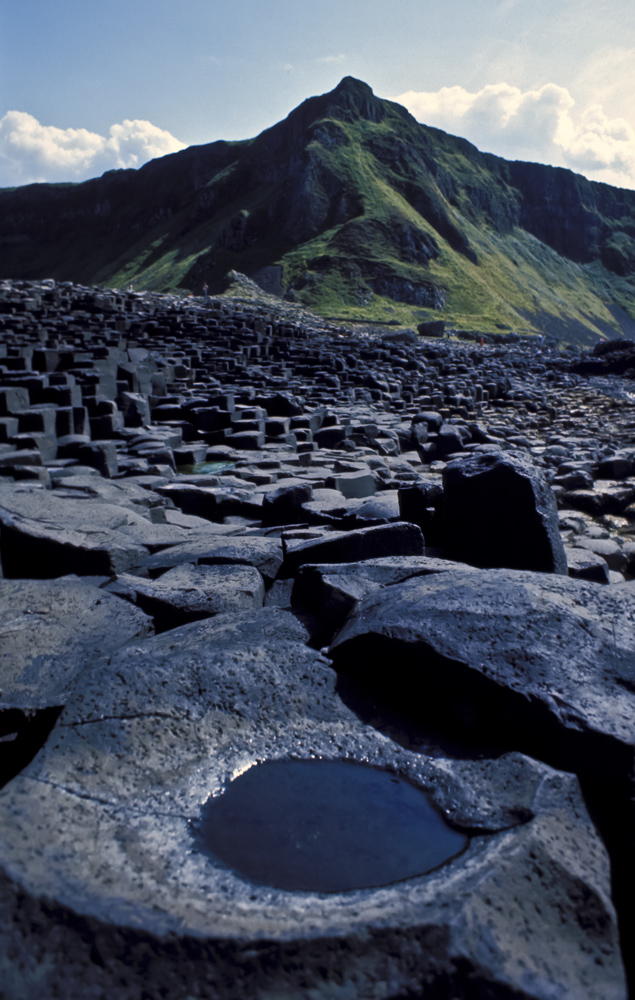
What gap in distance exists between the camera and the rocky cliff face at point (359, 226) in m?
60.8

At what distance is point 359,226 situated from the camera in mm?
62594

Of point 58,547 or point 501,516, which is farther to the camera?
point 58,547

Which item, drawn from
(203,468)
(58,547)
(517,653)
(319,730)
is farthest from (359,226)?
(319,730)

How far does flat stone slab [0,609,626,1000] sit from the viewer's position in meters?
1.21

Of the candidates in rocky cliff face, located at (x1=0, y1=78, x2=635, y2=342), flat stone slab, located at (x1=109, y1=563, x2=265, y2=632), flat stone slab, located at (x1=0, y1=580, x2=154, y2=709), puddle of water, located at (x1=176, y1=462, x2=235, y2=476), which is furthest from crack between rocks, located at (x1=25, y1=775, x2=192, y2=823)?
rocky cliff face, located at (x1=0, y1=78, x2=635, y2=342)

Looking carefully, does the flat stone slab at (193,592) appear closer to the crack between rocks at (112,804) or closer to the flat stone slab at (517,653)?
the flat stone slab at (517,653)

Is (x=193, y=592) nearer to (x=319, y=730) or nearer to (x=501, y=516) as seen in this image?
(x=319, y=730)

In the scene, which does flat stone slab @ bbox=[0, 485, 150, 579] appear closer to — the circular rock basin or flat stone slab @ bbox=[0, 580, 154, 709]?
flat stone slab @ bbox=[0, 580, 154, 709]

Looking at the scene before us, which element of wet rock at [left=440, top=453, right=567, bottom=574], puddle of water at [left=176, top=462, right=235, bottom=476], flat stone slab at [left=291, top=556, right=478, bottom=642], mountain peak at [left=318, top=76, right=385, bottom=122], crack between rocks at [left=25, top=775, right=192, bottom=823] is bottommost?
puddle of water at [left=176, top=462, right=235, bottom=476]

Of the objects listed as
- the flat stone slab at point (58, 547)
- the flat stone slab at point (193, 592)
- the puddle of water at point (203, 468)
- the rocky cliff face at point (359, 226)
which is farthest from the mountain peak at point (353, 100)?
the flat stone slab at point (193, 592)

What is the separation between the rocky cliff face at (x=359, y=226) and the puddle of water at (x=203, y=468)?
43.5 metres

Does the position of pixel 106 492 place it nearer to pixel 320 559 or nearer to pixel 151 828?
pixel 320 559

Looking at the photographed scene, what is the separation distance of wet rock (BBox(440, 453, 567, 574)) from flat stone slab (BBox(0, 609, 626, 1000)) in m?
1.72

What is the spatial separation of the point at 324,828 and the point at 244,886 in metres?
0.29
